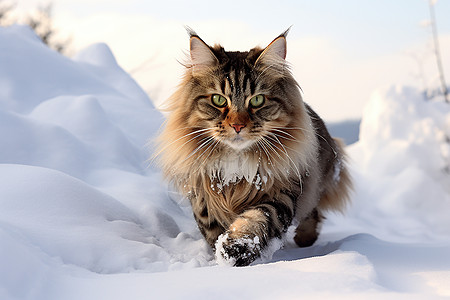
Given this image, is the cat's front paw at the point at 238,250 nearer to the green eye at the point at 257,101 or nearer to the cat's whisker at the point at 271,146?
the cat's whisker at the point at 271,146

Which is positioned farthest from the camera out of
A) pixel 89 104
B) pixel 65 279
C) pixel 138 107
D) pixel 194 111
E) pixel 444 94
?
pixel 444 94

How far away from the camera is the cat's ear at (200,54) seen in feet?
7.41

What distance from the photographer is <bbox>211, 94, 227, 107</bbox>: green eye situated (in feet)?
7.16

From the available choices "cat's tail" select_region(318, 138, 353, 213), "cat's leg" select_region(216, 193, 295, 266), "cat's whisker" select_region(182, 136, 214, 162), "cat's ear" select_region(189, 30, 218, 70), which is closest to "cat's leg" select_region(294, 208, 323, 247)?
"cat's tail" select_region(318, 138, 353, 213)

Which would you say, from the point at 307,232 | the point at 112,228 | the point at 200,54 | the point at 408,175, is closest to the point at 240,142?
the point at 200,54

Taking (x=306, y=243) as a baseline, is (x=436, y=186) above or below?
below

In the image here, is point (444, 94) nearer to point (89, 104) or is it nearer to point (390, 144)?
point (390, 144)

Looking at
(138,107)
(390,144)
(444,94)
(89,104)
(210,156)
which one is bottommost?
(390,144)

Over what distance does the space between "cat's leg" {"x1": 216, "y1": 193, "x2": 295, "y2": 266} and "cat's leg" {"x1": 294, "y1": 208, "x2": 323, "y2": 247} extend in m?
0.66

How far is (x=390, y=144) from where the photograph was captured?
843cm

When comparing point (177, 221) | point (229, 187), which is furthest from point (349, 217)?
point (229, 187)

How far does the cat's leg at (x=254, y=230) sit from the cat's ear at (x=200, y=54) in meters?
0.80

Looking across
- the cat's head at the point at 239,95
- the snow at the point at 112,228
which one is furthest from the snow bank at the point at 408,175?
the cat's head at the point at 239,95

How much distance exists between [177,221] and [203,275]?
4.98 ft
